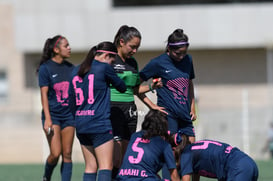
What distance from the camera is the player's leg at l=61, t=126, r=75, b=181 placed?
8445 millimetres

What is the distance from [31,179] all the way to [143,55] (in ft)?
49.2

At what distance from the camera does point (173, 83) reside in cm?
746

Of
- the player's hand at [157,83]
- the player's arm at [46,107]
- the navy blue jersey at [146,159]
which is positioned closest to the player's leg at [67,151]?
the player's arm at [46,107]

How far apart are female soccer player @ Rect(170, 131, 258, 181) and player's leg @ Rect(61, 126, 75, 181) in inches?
72.9

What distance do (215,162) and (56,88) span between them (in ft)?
8.30

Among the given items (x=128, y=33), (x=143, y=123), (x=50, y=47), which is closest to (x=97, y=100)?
(x=143, y=123)

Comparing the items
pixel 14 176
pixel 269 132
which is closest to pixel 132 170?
pixel 14 176

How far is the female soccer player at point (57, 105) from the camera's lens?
27.8 ft

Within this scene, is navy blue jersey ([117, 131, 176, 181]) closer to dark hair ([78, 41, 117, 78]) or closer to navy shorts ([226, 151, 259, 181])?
navy shorts ([226, 151, 259, 181])

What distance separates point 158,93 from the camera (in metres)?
7.61

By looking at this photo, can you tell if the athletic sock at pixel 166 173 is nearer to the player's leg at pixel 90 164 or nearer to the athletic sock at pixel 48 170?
the player's leg at pixel 90 164

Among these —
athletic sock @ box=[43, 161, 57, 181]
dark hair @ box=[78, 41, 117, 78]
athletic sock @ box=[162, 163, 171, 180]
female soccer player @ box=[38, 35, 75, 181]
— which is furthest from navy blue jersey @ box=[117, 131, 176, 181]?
athletic sock @ box=[43, 161, 57, 181]

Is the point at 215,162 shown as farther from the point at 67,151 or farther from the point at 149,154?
the point at 67,151

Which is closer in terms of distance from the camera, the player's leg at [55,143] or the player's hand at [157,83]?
the player's hand at [157,83]
